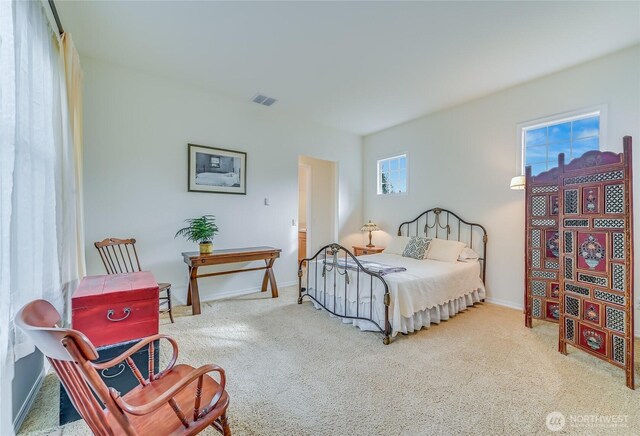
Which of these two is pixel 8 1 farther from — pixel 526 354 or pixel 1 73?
pixel 526 354

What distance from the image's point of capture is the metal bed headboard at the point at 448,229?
13.0 feet

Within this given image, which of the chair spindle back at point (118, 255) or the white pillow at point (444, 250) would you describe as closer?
the chair spindle back at point (118, 255)

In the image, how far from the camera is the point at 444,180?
4.43 m

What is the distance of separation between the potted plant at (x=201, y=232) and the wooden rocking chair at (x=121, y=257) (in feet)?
1.74

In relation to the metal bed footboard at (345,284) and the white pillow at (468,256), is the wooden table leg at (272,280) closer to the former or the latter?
the metal bed footboard at (345,284)

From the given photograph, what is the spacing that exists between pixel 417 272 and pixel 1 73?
3404 mm

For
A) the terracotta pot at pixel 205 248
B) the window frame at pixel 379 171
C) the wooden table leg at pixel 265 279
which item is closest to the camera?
the terracotta pot at pixel 205 248

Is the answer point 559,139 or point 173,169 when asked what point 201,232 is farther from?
point 559,139

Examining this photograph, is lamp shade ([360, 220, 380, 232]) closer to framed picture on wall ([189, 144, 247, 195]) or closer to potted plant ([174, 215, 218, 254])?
framed picture on wall ([189, 144, 247, 195])

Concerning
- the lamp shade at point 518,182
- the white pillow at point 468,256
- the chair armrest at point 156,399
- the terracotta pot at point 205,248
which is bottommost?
the chair armrest at point 156,399

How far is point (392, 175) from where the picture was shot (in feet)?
17.6

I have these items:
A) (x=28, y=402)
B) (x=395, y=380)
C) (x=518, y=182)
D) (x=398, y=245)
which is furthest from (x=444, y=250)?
(x=28, y=402)

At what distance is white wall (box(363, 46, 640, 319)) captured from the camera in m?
2.88

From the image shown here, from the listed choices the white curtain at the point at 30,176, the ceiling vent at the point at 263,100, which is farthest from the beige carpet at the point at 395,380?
the ceiling vent at the point at 263,100
